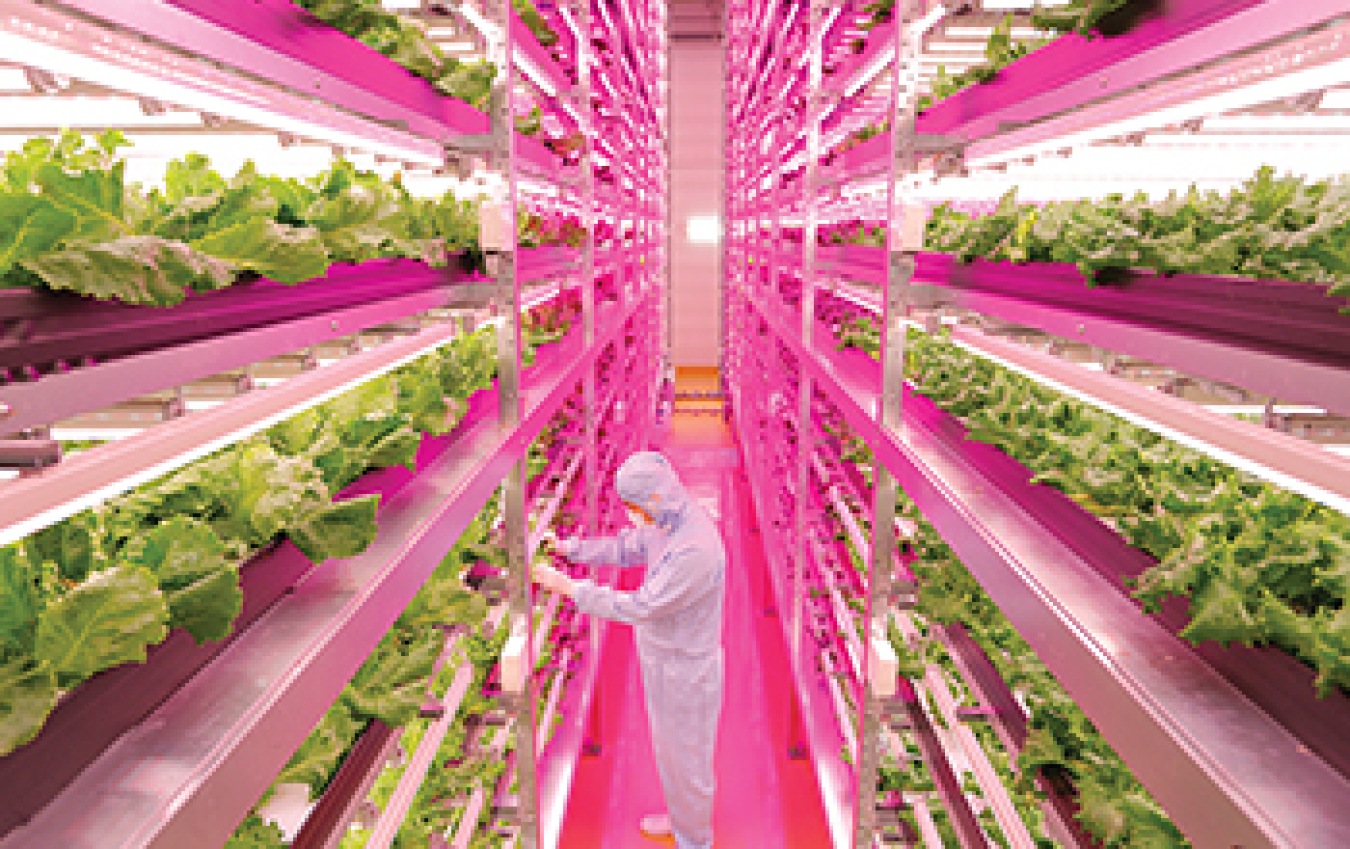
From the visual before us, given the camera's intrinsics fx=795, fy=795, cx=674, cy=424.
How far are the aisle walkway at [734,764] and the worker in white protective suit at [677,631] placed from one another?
199 millimetres

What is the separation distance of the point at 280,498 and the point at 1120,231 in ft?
4.69

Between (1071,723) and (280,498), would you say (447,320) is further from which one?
(1071,723)

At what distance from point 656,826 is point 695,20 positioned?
12.8 m

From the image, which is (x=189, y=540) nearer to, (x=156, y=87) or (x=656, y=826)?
(x=156, y=87)

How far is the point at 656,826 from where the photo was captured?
12.7 feet

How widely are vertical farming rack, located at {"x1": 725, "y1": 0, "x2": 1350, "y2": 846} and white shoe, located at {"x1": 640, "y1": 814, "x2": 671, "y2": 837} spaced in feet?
3.15

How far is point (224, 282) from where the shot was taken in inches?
41.6

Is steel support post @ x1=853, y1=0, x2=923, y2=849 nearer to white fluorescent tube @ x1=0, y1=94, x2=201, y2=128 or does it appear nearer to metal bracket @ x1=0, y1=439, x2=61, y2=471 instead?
white fluorescent tube @ x1=0, y1=94, x2=201, y2=128

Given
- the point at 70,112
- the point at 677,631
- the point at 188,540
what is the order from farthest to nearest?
the point at 677,631
the point at 70,112
the point at 188,540

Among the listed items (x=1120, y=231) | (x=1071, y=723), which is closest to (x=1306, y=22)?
(x=1120, y=231)

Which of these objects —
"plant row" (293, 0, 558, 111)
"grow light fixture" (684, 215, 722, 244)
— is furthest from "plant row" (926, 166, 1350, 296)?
"grow light fixture" (684, 215, 722, 244)

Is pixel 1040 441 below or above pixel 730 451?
above

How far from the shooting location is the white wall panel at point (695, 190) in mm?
13273

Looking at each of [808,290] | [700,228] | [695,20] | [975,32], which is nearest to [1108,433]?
[975,32]
